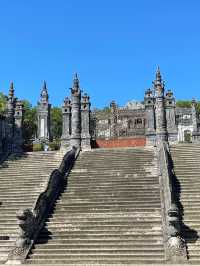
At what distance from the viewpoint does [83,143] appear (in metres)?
31.6

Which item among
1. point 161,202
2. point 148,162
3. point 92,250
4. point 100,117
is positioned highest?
point 100,117

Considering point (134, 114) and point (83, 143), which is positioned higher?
point (134, 114)

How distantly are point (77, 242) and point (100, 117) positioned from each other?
88.9 ft

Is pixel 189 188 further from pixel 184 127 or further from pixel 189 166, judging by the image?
pixel 184 127

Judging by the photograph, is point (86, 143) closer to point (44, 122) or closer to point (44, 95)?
point (44, 122)

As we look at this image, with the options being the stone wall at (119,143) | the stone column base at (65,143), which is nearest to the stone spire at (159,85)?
the stone wall at (119,143)

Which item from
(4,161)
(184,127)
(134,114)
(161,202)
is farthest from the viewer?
(184,127)

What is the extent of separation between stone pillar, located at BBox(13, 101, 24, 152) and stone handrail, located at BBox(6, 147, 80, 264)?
10.8 m

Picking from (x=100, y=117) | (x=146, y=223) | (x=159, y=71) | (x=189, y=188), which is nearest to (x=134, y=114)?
(x=100, y=117)

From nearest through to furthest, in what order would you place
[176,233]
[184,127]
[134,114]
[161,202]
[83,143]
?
[176,233] → [161,202] → [83,143] → [134,114] → [184,127]

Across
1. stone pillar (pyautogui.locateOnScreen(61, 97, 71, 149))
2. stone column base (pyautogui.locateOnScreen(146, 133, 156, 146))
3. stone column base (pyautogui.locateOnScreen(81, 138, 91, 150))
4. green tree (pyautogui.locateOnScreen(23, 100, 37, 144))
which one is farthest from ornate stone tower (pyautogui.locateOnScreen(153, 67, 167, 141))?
green tree (pyautogui.locateOnScreen(23, 100, 37, 144))

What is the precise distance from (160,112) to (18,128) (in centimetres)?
1152

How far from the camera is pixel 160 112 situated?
1243 inches

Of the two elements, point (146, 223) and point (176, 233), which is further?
point (146, 223)
